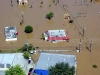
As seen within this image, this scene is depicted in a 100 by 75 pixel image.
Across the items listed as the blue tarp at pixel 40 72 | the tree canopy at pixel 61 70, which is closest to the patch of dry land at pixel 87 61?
the blue tarp at pixel 40 72

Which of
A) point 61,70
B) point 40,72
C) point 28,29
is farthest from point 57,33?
point 61,70

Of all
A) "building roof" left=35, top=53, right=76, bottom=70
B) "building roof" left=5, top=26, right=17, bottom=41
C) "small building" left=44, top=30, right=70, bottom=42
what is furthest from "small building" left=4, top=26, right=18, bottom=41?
"building roof" left=35, top=53, right=76, bottom=70

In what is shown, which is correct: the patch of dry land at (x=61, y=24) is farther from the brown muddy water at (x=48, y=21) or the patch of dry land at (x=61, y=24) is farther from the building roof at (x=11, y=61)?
the building roof at (x=11, y=61)

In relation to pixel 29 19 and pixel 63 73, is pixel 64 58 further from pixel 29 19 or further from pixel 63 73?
pixel 29 19

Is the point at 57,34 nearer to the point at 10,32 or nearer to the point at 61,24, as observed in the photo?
the point at 61,24

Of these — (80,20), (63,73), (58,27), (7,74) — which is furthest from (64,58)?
(80,20)

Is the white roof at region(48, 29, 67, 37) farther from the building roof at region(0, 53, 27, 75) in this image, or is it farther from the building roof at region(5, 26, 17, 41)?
the building roof at region(0, 53, 27, 75)
